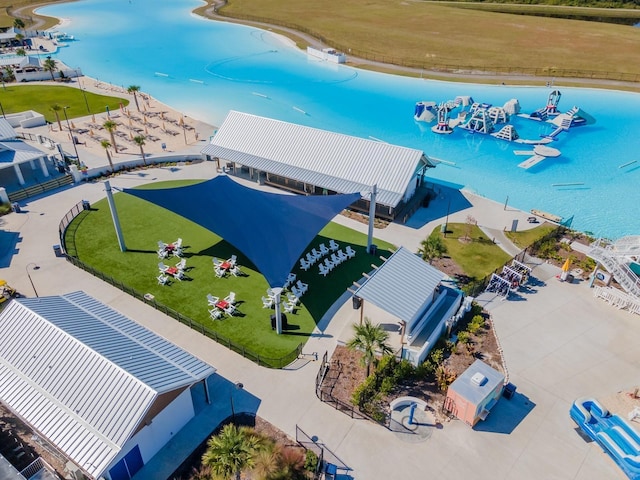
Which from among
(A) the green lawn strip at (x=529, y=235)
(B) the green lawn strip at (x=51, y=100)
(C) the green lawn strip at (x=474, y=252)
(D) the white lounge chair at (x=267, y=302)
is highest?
(B) the green lawn strip at (x=51, y=100)

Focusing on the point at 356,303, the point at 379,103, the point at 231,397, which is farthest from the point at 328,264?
the point at 379,103

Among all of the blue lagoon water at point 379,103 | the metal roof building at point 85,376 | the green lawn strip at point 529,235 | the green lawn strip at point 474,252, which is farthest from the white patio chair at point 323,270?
the blue lagoon water at point 379,103

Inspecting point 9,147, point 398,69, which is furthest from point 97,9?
point 9,147

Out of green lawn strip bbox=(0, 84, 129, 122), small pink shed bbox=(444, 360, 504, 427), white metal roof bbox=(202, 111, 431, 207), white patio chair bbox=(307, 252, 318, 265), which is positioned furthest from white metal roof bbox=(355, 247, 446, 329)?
green lawn strip bbox=(0, 84, 129, 122)

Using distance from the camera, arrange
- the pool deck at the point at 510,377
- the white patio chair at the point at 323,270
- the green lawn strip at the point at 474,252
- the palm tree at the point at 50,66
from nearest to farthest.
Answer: the pool deck at the point at 510,377 < the white patio chair at the point at 323,270 < the green lawn strip at the point at 474,252 < the palm tree at the point at 50,66

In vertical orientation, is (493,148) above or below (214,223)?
below

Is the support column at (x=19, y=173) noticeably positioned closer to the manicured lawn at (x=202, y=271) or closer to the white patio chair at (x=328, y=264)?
the manicured lawn at (x=202, y=271)

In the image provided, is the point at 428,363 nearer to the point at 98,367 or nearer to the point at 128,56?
the point at 98,367
